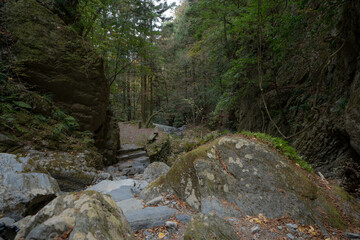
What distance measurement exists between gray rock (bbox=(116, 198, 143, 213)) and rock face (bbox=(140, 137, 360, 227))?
0.28 m

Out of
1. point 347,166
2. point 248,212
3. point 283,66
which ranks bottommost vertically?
point 248,212

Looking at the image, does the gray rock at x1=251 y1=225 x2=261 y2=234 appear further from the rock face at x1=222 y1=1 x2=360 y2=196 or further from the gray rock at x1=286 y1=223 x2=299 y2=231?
the rock face at x1=222 y1=1 x2=360 y2=196

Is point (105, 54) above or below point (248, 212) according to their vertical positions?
above

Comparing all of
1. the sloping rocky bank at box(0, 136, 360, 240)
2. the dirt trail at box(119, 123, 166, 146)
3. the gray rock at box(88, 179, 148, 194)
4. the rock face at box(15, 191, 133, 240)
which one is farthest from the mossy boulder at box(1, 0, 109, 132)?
the rock face at box(15, 191, 133, 240)

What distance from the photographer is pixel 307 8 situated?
600 centimetres

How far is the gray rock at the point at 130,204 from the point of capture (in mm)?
3391

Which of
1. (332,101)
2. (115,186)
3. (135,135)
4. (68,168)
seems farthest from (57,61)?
(332,101)

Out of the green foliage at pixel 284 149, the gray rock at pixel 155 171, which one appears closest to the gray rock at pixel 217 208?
the green foliage at pixel 284 149

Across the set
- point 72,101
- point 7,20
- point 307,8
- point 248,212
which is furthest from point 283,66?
point 7,20

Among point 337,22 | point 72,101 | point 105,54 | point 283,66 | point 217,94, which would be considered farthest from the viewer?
Result: point 217,94

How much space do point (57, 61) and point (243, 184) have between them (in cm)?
806

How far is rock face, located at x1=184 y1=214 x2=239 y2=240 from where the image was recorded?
2.32 metres

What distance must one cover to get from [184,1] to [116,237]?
30.0 metres

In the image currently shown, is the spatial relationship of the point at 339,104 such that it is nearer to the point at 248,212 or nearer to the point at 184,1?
the point at 248,212
